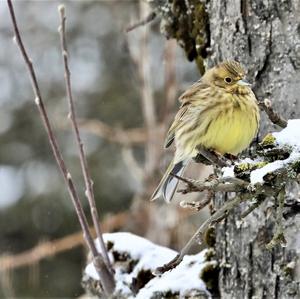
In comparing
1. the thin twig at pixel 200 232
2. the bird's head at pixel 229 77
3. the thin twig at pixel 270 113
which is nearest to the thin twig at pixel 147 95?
the bird's head at pixel 229 77

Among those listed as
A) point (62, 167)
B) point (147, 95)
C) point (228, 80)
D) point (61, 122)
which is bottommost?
point (61, 122)

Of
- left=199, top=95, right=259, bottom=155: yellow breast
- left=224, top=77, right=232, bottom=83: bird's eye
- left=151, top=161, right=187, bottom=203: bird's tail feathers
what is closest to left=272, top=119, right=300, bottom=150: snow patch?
left=199, top=95, right=259, bottom=155: yellow breast

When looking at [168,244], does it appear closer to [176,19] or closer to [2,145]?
[176,19]

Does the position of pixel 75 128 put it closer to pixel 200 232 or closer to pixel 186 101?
pixel 186 101

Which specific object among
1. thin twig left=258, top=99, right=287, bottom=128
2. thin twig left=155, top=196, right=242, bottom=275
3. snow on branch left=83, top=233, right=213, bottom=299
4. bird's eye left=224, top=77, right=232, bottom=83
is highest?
thin twig left=258, top=99, right=287, bottom=128

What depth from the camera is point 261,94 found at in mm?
3584

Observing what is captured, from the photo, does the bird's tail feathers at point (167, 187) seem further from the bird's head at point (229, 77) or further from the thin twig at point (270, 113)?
the thin twig at point (270, 113)

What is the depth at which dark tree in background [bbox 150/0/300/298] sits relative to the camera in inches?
135

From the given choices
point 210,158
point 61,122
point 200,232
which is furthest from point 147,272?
point 61,122

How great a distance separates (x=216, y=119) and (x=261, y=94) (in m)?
0.20

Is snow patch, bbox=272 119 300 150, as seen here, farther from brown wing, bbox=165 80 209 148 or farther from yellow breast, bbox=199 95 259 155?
brown wing, bbox=165 80 209 148

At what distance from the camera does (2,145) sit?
11305 mm

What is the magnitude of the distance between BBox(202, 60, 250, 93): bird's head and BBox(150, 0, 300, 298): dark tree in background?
0.07 metres

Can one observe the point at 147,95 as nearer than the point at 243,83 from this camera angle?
No
